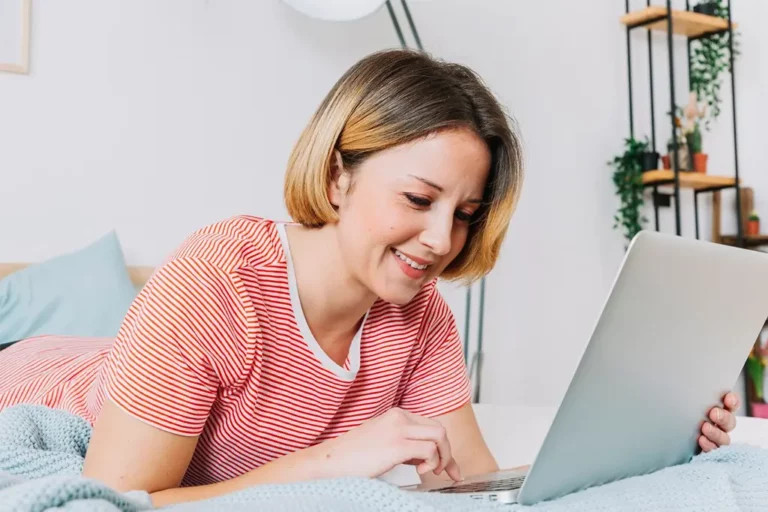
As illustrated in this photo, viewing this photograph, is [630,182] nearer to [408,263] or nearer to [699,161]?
[699,161]

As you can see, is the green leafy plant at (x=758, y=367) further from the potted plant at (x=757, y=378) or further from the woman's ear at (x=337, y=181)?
the woman's ear at (x=337, y=181)

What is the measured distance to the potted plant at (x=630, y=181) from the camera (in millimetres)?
3279

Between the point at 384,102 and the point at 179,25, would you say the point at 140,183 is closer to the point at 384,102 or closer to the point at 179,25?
the point at 179,25

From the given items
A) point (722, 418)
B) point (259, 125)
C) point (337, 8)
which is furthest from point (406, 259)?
point (259, 125)

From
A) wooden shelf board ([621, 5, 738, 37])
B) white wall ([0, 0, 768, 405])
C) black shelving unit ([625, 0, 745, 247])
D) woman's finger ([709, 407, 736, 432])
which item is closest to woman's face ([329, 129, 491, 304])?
woman's finger ([709, 407, 736, 432])

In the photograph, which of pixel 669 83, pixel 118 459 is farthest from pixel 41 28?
pixel 669 83

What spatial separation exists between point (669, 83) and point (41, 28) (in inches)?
97.6

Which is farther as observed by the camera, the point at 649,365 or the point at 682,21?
the point at 682,21

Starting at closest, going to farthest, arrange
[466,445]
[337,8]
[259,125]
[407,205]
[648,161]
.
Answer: [407,205]
[466,445]
[337,8]
[259,125]
[648,161]

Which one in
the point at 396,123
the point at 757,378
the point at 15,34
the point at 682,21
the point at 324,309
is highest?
the point at 682,21

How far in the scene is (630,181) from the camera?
328cm

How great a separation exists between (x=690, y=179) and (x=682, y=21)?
2.11ft

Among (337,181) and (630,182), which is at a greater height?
(630,182)

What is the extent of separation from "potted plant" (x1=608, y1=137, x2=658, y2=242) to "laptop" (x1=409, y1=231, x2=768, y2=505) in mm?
2405
